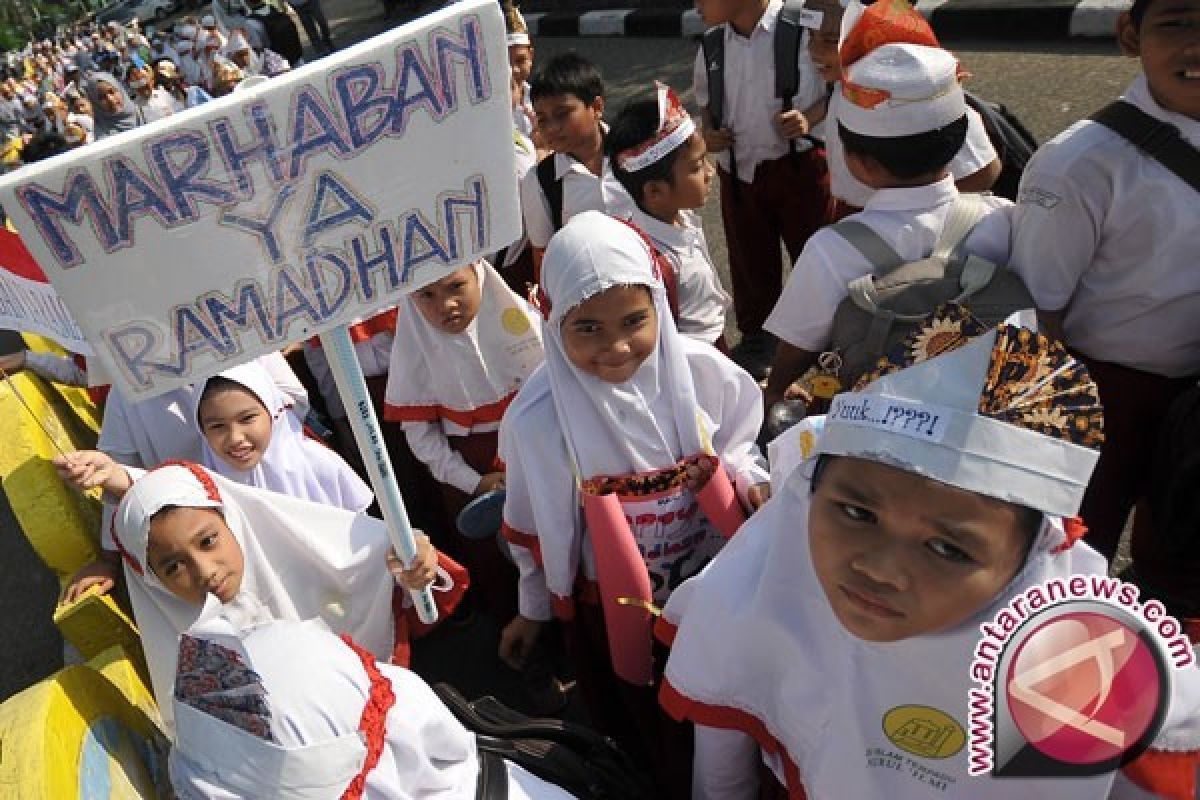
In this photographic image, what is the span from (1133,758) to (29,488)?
105 inches

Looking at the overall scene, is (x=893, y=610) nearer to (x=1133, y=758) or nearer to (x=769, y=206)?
(x=1133, y=758)

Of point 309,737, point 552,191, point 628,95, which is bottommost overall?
point 628,95

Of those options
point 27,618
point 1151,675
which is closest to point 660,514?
point 1151,675

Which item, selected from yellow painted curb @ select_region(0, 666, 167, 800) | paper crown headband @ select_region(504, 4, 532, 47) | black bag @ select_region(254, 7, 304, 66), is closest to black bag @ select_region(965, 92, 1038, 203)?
paper crown headband @ select_region(504, 4, 532, 47)

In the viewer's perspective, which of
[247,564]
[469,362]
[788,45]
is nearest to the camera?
[247,564]

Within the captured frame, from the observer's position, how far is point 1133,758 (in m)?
1.03

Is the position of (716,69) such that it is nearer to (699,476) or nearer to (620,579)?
(699,476)

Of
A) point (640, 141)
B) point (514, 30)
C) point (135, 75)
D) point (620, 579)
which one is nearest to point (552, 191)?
point (640, 141)

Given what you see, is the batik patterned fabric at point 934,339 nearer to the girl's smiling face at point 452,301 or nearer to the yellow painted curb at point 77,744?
the yellow painted curb at point 77,744

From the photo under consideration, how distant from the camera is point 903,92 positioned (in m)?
2.06

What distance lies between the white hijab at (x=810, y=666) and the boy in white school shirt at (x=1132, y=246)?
3.47 feet

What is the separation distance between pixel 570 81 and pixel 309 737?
280cm

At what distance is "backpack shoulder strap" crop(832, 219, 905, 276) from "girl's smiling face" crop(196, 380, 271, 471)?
1.67m

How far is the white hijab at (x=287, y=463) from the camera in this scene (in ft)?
8.30
